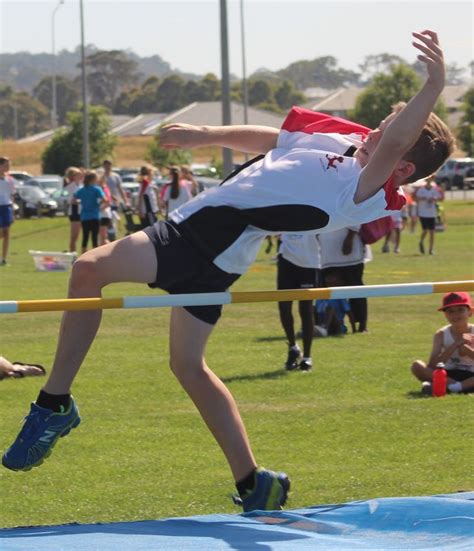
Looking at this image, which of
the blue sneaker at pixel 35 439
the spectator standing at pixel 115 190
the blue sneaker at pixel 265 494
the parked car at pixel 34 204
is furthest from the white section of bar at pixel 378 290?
the parked car at pixel 34 204

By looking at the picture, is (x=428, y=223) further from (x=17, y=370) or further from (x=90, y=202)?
(x=17, y=370)

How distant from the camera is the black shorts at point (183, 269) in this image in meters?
5.48

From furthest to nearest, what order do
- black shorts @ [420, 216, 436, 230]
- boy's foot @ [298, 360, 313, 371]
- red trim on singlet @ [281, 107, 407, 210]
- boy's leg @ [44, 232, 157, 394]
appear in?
black shorts @ [420, 216, 436, 230] < boy's foot @ [298, 360, 313, 371] < red trim on singlet @ [281, 107, 407, 210] < boy's leg @ [44, 232, 157, 394]

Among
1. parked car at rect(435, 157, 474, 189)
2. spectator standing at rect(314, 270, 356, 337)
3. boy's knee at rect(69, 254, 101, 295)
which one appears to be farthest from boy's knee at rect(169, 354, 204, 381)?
parked car at rect(435, 157, 474, 189)

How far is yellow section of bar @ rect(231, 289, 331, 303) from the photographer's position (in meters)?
5.45

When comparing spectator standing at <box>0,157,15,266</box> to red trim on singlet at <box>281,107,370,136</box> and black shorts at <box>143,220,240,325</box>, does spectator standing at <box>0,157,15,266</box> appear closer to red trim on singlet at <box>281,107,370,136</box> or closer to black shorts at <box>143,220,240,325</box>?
red trim on singlet at <box>281,107,370,136</box>

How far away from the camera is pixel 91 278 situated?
5434 millimetres

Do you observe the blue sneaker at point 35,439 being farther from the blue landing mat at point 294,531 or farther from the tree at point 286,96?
the tree at point 286,96

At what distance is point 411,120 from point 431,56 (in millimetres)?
261

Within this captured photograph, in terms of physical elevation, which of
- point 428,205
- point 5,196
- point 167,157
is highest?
point 5,196

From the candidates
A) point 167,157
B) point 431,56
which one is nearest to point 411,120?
point 431,56

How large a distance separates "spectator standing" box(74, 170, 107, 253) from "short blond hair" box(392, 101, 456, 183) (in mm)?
18220

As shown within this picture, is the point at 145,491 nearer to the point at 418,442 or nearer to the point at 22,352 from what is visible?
the point at 418,442

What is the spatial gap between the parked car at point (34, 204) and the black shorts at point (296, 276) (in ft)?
134
